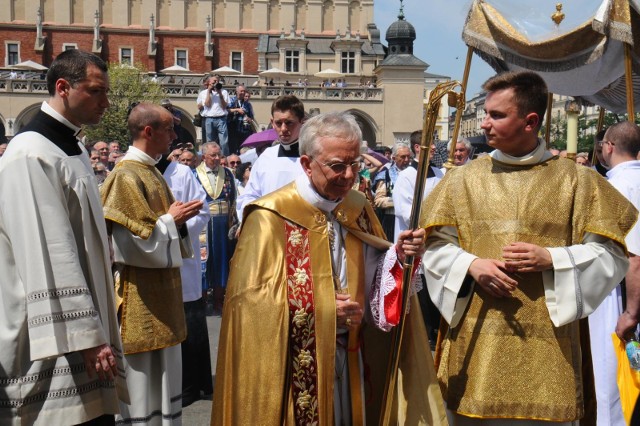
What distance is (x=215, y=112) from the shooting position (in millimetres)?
15844

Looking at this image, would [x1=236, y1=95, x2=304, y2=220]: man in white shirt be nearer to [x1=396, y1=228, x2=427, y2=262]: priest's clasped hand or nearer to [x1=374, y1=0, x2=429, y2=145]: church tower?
[x1=396, y1=228, x2=427, y2=262]: priest's clasped hand

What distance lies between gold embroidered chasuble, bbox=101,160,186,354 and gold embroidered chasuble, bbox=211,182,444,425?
131 centimetres

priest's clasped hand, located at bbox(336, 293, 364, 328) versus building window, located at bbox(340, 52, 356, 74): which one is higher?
building window, located at bbox(340, 52, 356, 74)

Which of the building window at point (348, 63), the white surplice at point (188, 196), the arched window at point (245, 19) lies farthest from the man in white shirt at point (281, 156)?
the arched window at point (245, 19)

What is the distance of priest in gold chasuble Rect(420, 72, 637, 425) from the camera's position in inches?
149

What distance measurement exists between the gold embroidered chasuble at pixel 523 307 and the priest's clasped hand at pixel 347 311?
55 centimetres

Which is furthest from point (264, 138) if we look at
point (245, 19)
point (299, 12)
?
point (245, 19)

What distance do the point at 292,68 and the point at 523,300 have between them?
66.2m

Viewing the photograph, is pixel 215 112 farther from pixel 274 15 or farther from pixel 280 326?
pixel 274 15

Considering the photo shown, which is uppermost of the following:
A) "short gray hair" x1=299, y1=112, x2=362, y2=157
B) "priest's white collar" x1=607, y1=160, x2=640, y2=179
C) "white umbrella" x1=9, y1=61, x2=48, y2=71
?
"white umbrella" x1=9, y1=61, x2=48, y2=71

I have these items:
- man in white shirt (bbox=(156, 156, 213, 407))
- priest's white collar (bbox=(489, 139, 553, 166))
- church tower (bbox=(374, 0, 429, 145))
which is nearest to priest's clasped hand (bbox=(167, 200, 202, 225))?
man in white shirt (bbox=(156, 156, 213, 407))

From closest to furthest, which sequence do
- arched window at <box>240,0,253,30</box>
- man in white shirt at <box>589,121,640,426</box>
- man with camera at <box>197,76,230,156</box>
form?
man in white shirt at <box>589,121,640,426</box>
man with camera at <box>197,76,230,156</box>
arched window at <box>240,0,253,30</box>

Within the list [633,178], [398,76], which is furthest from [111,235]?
[398,76]

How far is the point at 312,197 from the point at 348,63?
2619 inches
